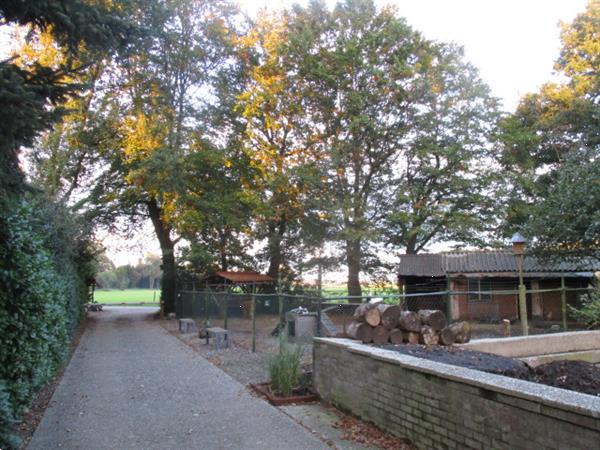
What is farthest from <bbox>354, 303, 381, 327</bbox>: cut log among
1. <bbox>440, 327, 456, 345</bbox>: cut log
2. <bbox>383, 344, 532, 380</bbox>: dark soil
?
<bbox>440, 327, 456, 345</bbox>: cut log

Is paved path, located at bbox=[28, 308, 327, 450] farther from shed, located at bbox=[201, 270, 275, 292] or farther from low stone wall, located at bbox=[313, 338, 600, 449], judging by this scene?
shed, located at bbox=[201, 270, 275, 292]

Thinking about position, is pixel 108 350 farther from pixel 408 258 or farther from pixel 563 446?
pixel 408 258

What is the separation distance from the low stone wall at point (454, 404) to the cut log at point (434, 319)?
1.31m

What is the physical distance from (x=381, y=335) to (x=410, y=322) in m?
0.52

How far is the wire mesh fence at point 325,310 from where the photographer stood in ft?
40.2

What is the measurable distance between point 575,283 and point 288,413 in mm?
23930

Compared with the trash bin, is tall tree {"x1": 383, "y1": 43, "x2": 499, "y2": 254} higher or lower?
higher

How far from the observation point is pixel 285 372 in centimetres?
755

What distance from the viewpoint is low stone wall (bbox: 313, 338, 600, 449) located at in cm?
352

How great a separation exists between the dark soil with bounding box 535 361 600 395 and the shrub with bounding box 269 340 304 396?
3.37 metres

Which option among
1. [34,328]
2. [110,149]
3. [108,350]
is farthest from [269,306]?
[34,328]

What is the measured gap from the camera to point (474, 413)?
434cm

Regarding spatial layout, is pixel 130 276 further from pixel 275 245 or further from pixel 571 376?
pixel 571 376

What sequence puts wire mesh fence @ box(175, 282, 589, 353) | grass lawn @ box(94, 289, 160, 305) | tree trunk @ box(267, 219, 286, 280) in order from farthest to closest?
grass lawn @ box(94, 289, 160, 305), tree trunk @ box(267, 219, 286, 280), wire mesh fence @ box(175, 282, 589, 353)
